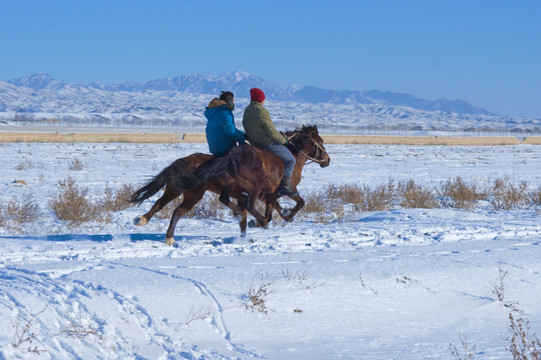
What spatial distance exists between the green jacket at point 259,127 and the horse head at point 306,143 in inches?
28.4

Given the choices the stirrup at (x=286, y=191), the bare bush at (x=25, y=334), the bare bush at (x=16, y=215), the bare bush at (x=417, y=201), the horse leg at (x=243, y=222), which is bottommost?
the bare bush at (x=16, y=215)

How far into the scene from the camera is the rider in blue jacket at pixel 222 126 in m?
8.98

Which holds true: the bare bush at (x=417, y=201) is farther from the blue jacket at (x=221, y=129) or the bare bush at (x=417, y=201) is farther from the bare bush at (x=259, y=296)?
the bare bush at (x=259, y=296)

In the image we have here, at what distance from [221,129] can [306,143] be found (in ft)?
5.57

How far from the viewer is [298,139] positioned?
10.3 metres

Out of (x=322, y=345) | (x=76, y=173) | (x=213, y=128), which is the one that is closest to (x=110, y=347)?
(x=322, y=345)

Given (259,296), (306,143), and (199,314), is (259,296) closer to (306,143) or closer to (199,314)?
(199,314)

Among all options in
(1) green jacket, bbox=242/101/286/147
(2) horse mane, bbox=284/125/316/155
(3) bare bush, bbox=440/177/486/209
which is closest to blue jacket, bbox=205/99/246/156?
(1) green jacket, bbox=242/101/286/147

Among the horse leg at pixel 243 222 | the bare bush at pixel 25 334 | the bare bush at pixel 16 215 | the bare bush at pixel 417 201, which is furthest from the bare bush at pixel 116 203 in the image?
the bare bush at pixel 25 334

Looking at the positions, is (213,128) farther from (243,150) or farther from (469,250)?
(469,250)

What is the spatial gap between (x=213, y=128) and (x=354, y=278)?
127 inches

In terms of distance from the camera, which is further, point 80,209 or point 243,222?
point 80,209

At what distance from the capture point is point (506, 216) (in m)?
13.1

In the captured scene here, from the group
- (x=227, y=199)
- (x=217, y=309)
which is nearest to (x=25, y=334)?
(x=217, y=309)
